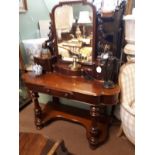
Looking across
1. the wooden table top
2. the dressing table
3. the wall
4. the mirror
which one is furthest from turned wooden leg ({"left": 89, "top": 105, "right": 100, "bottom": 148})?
the wall

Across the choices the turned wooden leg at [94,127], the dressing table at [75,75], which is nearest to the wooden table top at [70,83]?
the dressing table at [75,75]

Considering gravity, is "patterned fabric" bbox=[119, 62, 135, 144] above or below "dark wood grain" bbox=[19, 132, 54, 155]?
above

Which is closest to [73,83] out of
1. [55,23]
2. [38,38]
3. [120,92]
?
[120,92]

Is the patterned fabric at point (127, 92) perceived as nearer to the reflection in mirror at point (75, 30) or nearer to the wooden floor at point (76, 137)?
the wooden floor at point (76, 137)

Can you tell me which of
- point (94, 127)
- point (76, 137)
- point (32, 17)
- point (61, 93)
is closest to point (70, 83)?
point (61, 93)

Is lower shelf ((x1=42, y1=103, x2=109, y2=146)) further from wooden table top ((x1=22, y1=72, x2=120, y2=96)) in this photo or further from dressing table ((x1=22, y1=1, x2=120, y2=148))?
wooden table top ((x1=22, y1=72, x2=120, y2=96))

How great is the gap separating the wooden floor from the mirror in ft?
2.49

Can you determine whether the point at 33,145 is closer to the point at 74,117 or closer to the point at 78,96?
the point at 78,96

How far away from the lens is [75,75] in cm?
179

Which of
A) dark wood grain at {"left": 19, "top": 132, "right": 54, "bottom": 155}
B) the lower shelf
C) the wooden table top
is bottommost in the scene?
the lower shelf

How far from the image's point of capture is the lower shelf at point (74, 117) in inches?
74.2

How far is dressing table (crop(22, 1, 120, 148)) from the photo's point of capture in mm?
1558
